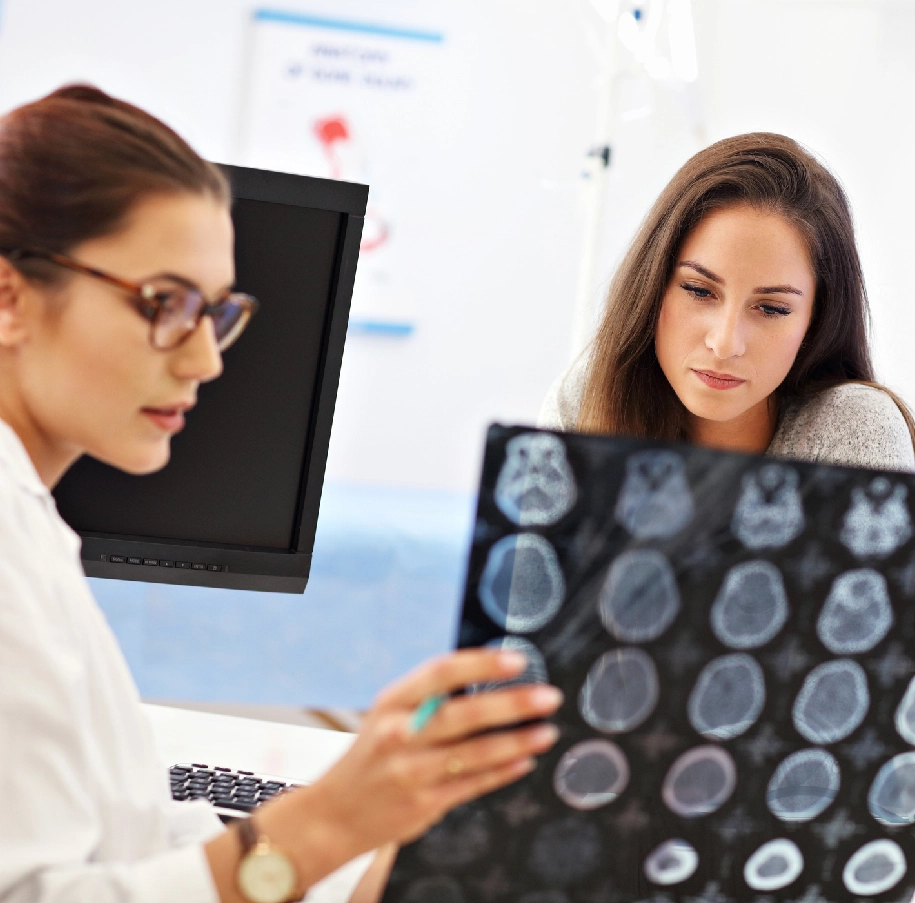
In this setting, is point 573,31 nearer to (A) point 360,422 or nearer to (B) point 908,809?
(A) point 360,422

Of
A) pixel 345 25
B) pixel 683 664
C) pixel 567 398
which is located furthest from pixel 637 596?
pixel 345 25

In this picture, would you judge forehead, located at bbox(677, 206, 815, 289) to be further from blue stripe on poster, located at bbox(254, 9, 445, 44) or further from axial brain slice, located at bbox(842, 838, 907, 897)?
blue stripe on poster, located at bbox(254, 9, 445, 44)

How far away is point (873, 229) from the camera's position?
4.30 m

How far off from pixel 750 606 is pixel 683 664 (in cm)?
5

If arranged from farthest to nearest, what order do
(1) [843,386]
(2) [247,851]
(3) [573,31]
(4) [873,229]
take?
(3) [573,31], (4) [873,229], (1) [843,386], (2) [247,851]

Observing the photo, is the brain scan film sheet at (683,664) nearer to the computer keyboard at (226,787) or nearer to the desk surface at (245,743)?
the computer keyboard at (226,787)

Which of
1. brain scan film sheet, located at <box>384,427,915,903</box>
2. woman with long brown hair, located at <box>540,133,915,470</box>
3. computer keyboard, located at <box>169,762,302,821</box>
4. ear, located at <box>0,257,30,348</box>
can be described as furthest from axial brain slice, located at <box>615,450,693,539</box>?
woman with long brown hair, located at <box>540,133,915,470</box>

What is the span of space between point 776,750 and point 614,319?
1.02 m

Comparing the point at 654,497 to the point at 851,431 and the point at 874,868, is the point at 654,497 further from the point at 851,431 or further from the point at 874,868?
the point at 851,431

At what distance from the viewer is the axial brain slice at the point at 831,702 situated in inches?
26.2

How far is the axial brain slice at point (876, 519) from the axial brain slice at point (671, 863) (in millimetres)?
205

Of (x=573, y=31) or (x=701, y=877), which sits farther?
(x=573, y=31)

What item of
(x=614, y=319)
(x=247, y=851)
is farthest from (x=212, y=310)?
(x=614, y=319)

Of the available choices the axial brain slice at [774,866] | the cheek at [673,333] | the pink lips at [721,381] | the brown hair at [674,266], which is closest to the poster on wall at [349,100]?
the brown hair at [674,266]
